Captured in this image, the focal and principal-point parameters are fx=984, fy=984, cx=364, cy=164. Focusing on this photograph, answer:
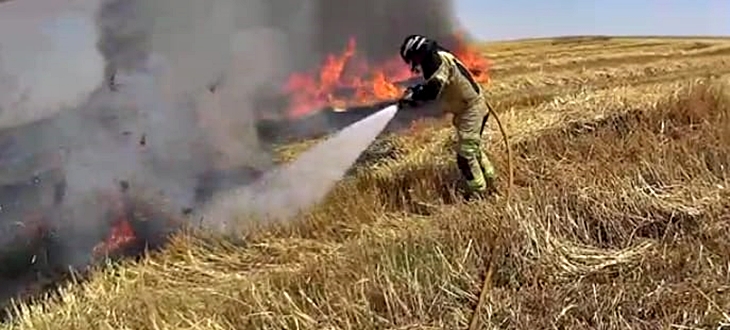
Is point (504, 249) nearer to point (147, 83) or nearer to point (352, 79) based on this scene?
point (147, 83)

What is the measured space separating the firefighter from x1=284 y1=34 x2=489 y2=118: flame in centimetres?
332

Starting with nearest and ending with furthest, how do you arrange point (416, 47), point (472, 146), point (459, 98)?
point (416, 47)
point (459, 98)
point (472, 146)

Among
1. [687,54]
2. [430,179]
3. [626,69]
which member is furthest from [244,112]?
[687,54]

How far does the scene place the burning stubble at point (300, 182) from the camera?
8445mm

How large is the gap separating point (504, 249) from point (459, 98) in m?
2.24

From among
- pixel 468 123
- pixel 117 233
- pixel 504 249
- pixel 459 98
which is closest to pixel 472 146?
pixel 468 123

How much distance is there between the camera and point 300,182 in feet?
30.4

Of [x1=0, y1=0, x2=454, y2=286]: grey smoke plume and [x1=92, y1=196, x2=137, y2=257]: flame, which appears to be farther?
[x1=0, y1=0, x2=454, y2=286]: grey smoke plume

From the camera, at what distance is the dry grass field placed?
4797 mm

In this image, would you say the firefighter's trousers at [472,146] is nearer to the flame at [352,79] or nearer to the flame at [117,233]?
the flame at [117,233]

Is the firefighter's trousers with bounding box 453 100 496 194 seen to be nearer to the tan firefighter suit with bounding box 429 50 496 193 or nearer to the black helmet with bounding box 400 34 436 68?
the tan firefighter suit with bounding box 429 50 496 193

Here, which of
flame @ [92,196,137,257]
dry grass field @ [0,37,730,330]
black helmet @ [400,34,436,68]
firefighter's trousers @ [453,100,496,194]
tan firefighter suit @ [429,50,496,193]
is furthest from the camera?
flame @ [92,196,137,257]

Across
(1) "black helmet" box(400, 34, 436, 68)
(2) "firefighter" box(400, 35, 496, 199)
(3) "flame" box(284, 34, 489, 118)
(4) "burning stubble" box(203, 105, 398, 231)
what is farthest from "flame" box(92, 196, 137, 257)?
(1) "black helmet" box(400, 34, 436, 68)

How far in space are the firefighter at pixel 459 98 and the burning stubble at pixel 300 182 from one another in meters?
1.58
